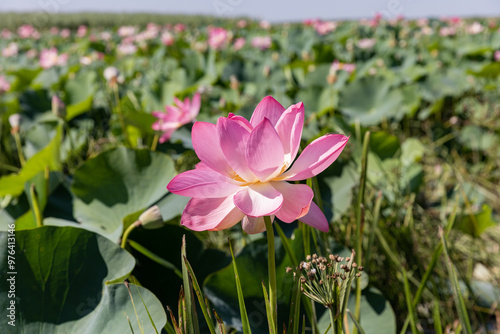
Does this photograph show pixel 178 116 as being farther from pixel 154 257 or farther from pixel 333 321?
pixel 333 321

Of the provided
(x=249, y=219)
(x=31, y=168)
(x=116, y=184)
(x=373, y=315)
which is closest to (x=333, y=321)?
(x=249, y=219)

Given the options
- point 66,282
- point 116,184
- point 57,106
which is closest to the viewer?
point 66,282

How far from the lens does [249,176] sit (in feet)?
1.46

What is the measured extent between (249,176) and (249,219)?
4 cm

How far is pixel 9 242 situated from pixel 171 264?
0.77 feet

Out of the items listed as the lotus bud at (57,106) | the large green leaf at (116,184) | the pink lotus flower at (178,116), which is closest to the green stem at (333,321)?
the large green leaf at (116,184)

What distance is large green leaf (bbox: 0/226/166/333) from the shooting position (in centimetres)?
56

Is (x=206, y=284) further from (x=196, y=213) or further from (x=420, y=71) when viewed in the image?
(x=420, y=71)

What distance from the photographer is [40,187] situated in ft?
2.81

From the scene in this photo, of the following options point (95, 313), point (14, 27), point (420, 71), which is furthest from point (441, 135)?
point (14, 27)

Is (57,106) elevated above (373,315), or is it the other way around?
(57,106)

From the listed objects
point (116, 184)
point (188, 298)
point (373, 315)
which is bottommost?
point (373, 315)

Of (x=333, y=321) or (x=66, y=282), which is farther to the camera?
(x=66, y=282)

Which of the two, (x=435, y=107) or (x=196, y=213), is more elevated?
(x=196, y=213)
